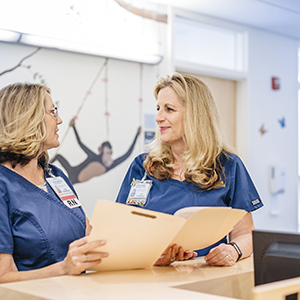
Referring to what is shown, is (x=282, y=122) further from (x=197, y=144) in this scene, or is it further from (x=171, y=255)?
(x=171, y=255)

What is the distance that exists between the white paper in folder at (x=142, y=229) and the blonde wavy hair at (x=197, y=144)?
0.54 m

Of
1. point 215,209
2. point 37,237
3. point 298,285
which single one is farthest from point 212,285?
point 37,237

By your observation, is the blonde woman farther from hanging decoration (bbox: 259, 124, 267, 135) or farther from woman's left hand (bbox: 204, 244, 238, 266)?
hanging decoration (bbox: 259, 124, 267, 135)

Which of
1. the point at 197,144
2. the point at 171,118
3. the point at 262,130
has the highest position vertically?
the point at 262,130

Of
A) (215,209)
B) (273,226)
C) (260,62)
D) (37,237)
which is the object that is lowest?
(273,226)

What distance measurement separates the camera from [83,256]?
1.39m

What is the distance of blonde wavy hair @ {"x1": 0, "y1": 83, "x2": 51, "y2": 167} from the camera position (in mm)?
1773

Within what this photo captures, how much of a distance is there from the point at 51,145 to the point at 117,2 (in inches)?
101

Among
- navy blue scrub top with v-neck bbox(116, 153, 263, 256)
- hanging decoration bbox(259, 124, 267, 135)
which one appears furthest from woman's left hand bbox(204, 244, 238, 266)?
hanging decoration bbox(259, 124, 267, 135)

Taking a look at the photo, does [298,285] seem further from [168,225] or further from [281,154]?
[281,154]

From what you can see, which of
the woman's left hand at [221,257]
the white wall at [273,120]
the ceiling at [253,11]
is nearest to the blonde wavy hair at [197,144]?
the woman's left hand at [221,257]

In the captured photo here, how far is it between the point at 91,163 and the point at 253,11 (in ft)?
7.83

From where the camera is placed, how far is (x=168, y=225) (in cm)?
137

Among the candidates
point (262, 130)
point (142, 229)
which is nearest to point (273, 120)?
point (262, 130)
